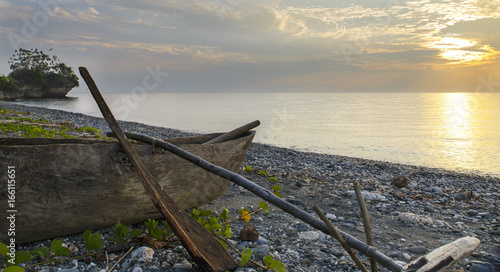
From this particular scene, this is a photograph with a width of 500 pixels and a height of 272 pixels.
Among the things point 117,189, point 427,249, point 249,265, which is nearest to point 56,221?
point 117,189

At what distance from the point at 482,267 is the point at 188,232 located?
11.0 feet

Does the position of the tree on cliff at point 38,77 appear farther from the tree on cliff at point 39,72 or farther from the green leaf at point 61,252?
the green leaf at point 61,252

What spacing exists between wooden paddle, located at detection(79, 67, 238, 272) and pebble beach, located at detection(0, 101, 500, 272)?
0.30 meters

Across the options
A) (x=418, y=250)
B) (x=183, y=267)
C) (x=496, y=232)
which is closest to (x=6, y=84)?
(x=183, y=267)

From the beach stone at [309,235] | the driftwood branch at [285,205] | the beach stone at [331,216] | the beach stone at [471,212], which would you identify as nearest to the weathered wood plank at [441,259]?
the driftwood branch at [285,205]

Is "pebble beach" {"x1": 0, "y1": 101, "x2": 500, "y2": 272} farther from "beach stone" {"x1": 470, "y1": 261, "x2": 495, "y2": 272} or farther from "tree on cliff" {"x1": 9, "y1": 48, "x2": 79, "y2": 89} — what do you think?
"tree on cliff" {"x1": 9, "y1": 48, "x2": 79, "y2": 89}

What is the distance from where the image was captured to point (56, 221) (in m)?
3.20

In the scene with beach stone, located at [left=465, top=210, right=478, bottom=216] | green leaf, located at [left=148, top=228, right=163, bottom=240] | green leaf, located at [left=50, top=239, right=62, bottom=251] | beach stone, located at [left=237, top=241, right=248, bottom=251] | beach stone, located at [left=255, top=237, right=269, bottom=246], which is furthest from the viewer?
beach stone, located at [left=465, top=210, right=478, bottom=216]

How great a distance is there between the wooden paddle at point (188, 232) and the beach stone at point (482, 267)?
2.78m

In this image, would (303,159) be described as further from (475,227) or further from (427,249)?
(427,249)

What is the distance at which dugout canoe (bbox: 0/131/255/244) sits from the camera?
9.62 feet

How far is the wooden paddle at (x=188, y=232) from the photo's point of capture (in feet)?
8.38

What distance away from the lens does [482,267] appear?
11.3 feet

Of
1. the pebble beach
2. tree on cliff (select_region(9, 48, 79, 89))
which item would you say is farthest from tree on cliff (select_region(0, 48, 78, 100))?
the pebble beach
